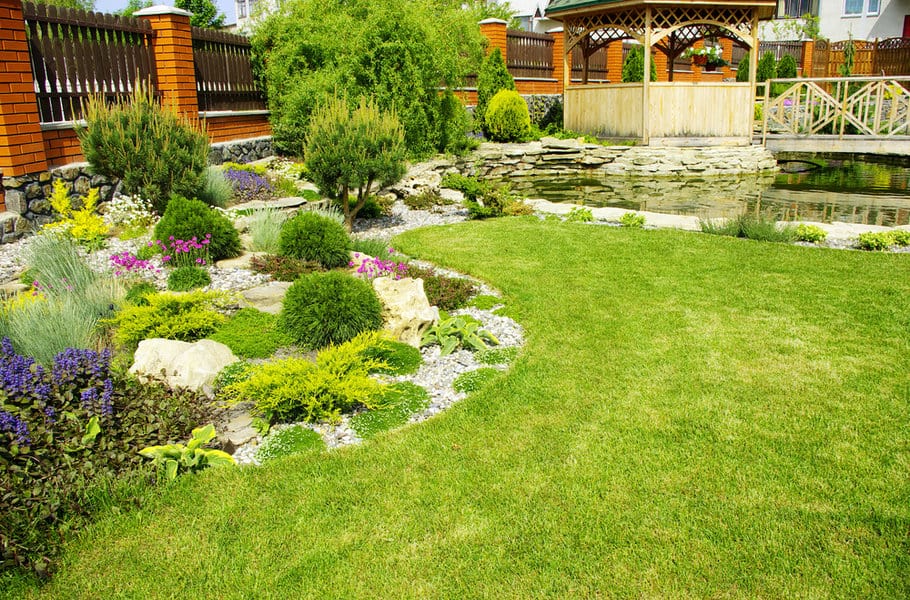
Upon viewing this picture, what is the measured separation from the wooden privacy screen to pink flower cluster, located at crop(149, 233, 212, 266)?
20.9 feet

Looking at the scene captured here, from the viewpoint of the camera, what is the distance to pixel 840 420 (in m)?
4.07

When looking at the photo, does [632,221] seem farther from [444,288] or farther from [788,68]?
[788,68]

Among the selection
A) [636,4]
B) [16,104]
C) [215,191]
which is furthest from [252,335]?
[636,4]

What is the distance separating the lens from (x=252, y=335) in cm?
517

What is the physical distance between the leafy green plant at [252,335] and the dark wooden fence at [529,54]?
18118mm

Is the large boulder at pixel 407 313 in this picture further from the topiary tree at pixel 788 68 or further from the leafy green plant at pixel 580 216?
the topiary tree at pixel 788 68

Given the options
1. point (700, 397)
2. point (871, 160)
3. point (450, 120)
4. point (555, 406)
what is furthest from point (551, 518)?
point (871, 160)

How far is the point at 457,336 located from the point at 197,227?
3.01 meters

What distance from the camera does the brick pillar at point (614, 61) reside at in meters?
26.2

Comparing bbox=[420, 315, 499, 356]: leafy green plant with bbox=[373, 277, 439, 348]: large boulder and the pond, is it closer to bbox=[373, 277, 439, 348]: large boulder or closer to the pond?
bbox=[373, 277, 439, 348]: large boulder

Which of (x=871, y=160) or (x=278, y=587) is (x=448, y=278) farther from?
(x=871, y=160)

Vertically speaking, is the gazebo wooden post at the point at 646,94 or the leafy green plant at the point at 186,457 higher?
the gazebo wooden post at the point at 646,94

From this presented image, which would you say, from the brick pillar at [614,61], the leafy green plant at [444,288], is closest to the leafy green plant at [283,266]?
the leafy green plant at [444,288]

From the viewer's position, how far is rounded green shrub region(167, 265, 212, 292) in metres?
6.11
